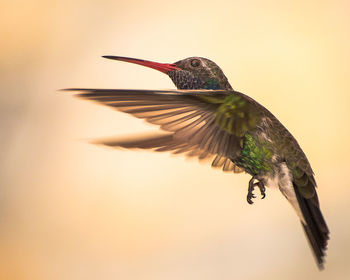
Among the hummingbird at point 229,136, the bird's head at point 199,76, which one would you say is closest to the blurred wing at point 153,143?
the hummingbird at point 229,136

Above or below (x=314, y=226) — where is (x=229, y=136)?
above

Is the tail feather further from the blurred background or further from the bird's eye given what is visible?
the blurred background

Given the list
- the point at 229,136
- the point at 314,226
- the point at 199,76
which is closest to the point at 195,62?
the point at 199,76

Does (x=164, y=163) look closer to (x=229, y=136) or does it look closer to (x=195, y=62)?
(x=195, y=62)

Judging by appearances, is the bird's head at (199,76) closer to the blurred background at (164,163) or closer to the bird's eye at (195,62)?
the bird's eye at (195,62)

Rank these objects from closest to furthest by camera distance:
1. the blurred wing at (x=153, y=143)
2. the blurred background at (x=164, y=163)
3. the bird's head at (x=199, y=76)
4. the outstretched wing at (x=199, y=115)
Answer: the outstretched wing at (x=199, y=115) → the blurred wing at (x=153, y=143) → the bird's head at (x=199, y=76) → the blurred background at (x=164, y=163)
